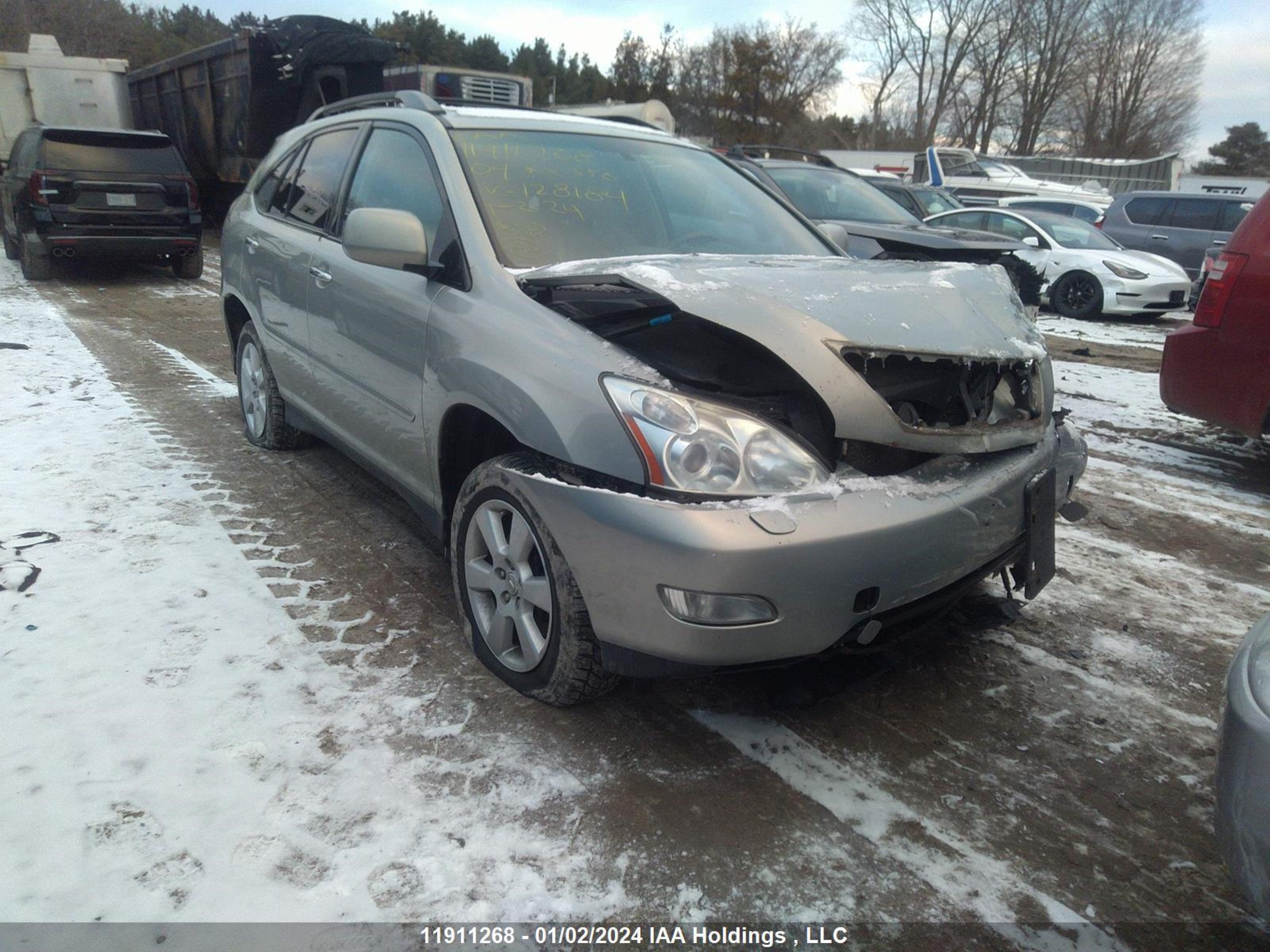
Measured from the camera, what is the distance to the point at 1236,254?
4.59 meters

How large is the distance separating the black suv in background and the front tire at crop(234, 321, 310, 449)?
23.1 ft

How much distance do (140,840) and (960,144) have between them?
65462 millimetres

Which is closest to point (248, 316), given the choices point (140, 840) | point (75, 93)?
point (140, 840)

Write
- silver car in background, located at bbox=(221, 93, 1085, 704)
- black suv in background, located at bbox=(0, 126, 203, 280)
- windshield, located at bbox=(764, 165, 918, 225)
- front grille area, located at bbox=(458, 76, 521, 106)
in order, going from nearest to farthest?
silver car in background, located at bbox=(221, 93, 1085, 704), windshield, located at bbox=(764, 165, 918, 225), black suv in background, located at bbox=(0, 126, 203, 280), front grille area, located at bbox=(458, 76, 521, 106)

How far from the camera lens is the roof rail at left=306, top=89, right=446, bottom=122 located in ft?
11.8

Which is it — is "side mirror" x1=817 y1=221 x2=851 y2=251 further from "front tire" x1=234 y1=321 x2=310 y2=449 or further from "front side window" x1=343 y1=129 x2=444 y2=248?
"front tire" x1=234 y1=321 x2=310 y2=449

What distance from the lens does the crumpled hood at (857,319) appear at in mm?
2326

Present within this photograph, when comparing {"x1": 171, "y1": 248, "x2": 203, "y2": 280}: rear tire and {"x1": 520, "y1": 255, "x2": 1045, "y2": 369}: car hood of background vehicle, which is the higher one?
{"x1": 520, "y1": 255, "x2": 1045, "y2": 369}: car hood of background vehicle

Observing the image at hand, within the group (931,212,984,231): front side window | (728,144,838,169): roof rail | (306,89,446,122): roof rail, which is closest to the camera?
(306,89,446,122): roof rail

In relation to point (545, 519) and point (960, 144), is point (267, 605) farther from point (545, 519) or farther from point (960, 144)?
point (960, 144)

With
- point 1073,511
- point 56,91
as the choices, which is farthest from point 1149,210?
point 56,91

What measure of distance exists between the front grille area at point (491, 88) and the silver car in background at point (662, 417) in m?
12.4

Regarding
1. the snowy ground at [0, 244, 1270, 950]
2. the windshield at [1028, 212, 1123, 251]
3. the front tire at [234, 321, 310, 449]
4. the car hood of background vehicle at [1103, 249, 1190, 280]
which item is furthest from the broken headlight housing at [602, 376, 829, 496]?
the windshield at [1028, 212, 1123, 251]

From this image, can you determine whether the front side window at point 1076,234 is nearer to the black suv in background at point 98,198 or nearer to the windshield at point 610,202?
the windshield at point 610,202
